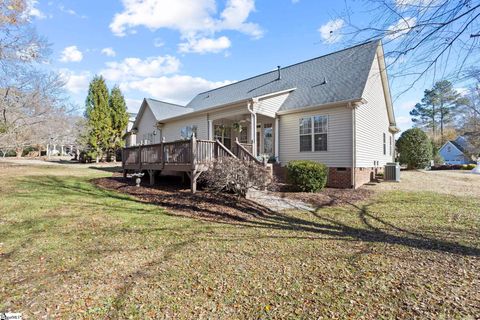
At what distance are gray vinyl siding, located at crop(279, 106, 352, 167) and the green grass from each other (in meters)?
4.77

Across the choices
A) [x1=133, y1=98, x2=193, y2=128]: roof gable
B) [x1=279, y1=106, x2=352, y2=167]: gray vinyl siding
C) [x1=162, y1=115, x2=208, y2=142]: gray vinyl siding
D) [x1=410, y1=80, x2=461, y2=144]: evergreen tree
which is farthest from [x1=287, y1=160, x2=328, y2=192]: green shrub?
[x1=410, y1=80, x2=461, y2=144]: evergreen tree

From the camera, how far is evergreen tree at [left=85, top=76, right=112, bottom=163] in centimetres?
2645

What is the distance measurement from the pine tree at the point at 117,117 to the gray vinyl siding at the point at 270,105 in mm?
21547

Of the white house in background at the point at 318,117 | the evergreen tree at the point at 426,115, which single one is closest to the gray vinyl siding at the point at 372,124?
the white house in background at the point at 318,117

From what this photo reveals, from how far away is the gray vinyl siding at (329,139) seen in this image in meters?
11.0

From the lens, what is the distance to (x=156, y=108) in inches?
744

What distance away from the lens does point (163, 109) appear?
19.3 meters

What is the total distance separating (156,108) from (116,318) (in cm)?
1792

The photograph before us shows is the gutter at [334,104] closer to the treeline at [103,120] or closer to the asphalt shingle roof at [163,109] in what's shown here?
the asphalt shingle roof at [163,109]

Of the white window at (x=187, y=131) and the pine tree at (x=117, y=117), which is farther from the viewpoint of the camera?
the pine tree at (x=117, y=117)

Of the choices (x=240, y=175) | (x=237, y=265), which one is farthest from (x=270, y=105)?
(x=237, y=265)

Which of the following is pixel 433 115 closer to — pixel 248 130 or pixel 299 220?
pixel 248 130

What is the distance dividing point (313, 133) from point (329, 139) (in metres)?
0.81

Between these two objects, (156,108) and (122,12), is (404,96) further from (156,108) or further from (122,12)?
Result: (156,108)
